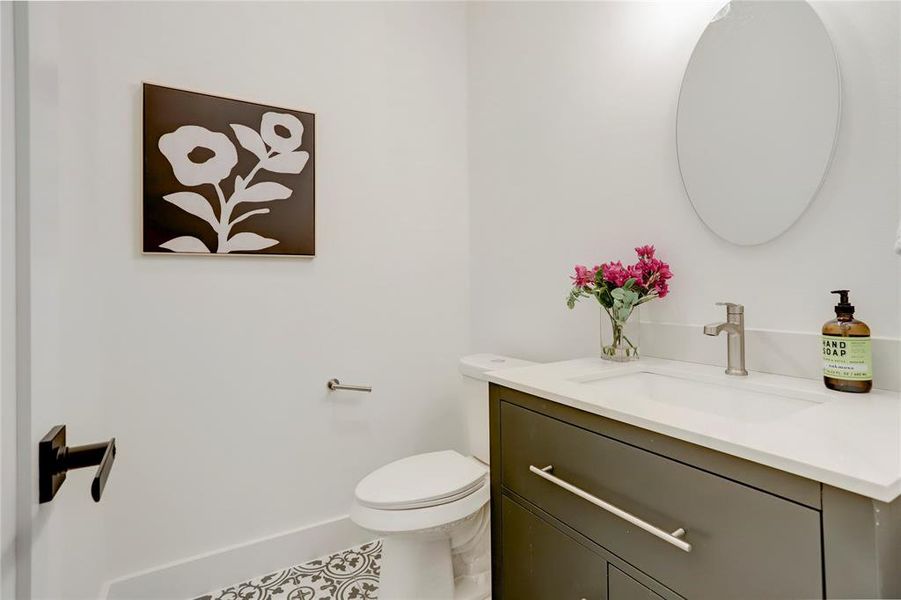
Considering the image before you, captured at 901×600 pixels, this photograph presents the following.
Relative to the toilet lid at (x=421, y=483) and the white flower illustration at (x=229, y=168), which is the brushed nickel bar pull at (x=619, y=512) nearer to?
the toilet lid at (x=421, y=483)

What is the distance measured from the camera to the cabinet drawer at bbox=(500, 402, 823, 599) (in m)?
0.59

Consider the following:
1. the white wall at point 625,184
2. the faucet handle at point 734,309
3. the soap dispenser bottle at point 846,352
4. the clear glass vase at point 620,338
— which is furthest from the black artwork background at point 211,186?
the soap dispenser bottle at point 846,352

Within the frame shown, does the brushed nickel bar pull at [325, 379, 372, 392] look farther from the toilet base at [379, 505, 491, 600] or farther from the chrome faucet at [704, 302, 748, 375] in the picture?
the chrome faucet at [704, 302, 748, 375]

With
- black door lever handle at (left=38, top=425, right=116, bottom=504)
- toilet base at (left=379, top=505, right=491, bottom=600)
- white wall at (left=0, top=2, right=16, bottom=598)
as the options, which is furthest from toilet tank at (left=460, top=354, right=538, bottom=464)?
white wall at (left=0, top=2, right=16, bottom=598)

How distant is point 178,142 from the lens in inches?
62.1

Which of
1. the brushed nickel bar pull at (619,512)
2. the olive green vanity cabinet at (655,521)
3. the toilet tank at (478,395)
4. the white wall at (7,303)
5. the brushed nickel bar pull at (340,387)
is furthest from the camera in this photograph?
the brushed nickel bar pull at (340,387)

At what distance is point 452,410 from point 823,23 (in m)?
1.87

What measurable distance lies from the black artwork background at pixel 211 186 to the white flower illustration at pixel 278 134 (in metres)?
0.02

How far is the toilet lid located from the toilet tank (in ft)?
0.39

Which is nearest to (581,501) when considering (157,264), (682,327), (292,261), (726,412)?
(726,412)

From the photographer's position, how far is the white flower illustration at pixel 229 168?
158 cm

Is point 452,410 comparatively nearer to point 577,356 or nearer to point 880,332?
point 577,356

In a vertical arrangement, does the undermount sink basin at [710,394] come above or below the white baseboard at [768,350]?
below

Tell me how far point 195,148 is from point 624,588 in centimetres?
185
